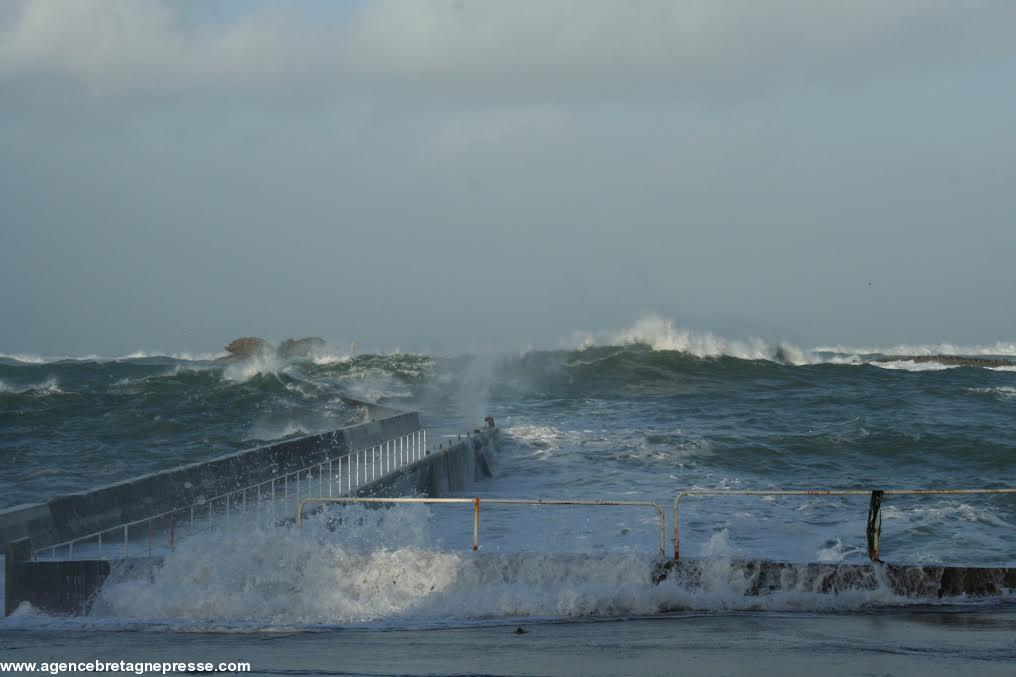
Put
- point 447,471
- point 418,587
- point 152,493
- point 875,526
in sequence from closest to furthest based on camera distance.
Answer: point 418,587
point 875,526
point 152,493
point 447,471

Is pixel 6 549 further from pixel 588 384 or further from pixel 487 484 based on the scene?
pixel 588 384

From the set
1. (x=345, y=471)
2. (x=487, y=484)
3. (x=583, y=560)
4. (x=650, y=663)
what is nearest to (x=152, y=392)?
(x=487, y=484)

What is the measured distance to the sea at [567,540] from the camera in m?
7.18

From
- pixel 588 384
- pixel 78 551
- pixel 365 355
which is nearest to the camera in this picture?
pixel 78 551

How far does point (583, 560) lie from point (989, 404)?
26207 millimetres

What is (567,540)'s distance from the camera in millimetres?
12523

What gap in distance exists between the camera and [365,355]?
57.6 meters

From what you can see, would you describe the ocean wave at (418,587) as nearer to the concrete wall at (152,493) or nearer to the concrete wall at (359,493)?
the concrete wall at (359,493)

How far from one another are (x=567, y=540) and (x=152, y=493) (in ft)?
15.0

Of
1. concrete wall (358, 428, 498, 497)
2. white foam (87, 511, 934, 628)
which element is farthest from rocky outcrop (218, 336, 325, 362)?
white foam (87, 511, 934, 628)

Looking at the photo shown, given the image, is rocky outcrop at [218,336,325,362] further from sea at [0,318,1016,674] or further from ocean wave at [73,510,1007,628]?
ocean wave at [73,510,1007,628]

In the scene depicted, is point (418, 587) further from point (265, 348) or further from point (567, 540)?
point (265, 348)

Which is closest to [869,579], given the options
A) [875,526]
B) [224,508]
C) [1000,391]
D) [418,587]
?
[875,526]

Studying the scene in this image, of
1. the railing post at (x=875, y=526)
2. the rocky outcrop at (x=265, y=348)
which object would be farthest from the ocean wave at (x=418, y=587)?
the rocky outcrop at (x=265, y=348)
